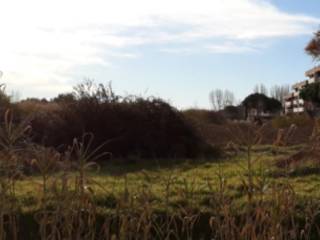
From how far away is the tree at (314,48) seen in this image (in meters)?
24.1

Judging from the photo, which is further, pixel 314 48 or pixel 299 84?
pixel 299 84

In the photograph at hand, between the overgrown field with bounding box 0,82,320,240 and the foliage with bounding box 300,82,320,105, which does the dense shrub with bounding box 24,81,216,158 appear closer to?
the overgrown field with bounding box 0,82,320,240

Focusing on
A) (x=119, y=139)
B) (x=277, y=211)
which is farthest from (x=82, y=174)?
(x=119, y=139)

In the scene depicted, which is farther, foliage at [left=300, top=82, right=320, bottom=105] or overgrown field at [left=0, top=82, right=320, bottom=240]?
foliage at [left=300, top=82, right=320, bottom=105]

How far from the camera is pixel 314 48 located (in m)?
24.5

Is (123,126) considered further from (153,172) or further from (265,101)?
(265,101)

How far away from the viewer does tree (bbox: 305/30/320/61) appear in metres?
24.1

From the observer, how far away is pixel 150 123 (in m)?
18.9

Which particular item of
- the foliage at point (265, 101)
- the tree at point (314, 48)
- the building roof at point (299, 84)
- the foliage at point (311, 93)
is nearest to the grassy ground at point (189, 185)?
the tree at point (314, 48)

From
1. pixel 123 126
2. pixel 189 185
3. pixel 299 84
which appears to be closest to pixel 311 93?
pixel 123 126

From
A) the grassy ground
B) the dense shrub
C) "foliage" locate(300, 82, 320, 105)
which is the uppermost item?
"foliage" locate(300, 82, 320, 105)

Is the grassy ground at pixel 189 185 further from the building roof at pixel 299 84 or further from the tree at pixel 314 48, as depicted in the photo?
→ the building roof at pixel 299 84

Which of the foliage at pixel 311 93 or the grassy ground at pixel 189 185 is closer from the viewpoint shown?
the grassy ground at pixel 189 185

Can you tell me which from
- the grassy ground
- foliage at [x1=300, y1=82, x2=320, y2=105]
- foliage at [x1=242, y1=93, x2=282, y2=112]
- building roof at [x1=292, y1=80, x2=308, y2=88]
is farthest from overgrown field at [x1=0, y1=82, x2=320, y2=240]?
building roof at [x1=292, y1=80, x2=308, y2=88]
